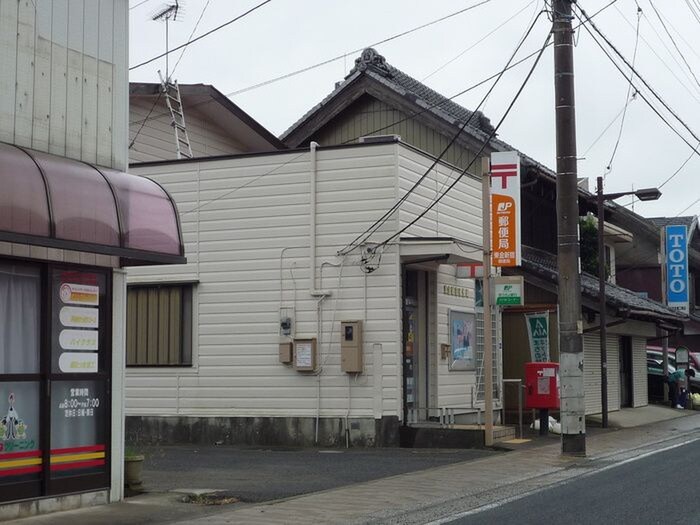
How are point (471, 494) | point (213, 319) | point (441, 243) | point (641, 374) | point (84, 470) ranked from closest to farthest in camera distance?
point (84, 470) < point (471, 494) < point (441, 243) < point (213, 319) < point (641, 374)

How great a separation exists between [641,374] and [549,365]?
1159 cm

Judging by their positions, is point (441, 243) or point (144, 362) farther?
point (144, 362)

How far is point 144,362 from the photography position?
20828mm

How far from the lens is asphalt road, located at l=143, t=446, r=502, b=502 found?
13656 mm

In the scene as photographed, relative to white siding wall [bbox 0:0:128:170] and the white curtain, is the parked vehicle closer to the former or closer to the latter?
white siding wall [bbox 0:0:128:170]

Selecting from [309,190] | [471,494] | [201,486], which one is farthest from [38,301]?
[309,190]

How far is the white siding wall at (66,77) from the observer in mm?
10750

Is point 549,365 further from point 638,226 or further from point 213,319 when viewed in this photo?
point 638,226

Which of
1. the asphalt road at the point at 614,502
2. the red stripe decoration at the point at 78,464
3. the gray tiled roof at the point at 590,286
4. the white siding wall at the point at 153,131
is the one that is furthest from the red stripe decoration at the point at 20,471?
the gray tiled roof at the point at 590,286

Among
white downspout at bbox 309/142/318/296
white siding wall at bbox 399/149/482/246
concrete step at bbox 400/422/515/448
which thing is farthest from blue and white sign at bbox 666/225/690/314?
white downspout at bbox 309/142/318/296

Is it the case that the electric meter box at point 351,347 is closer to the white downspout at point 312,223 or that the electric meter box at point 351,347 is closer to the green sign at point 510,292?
the white downspout at point 312,223

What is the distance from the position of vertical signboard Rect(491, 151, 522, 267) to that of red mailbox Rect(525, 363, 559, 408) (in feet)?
8.01

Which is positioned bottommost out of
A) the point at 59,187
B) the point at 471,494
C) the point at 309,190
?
the point at 471,494

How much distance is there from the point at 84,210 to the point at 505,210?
11297 mm
